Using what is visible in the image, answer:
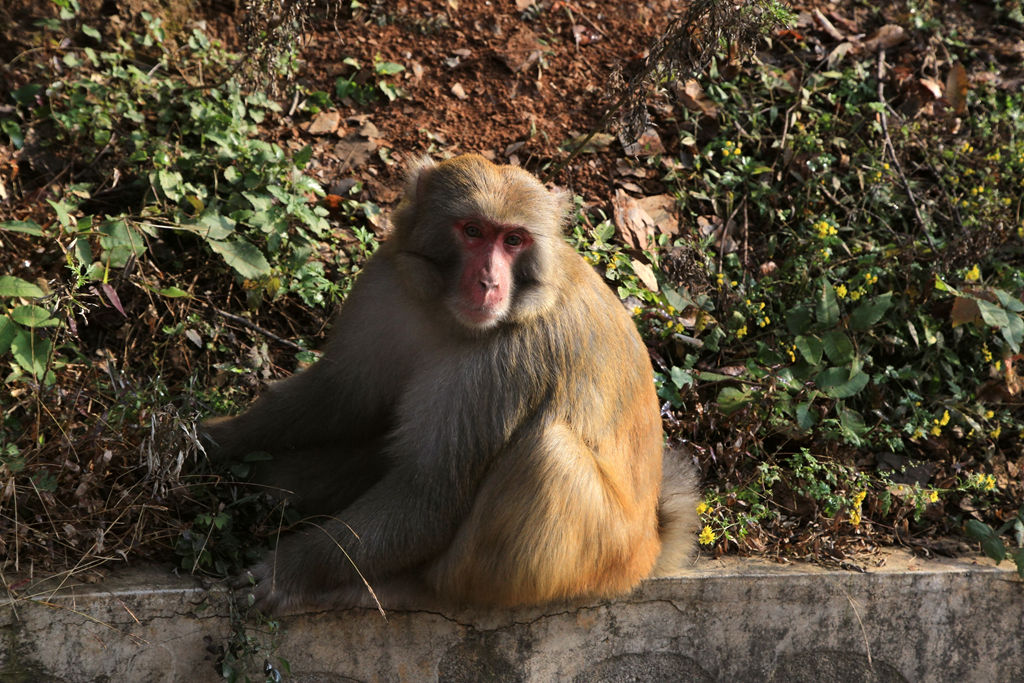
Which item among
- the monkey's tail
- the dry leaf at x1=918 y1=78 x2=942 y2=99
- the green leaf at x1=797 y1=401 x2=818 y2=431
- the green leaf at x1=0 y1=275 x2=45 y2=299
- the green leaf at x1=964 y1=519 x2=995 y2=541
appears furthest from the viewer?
the dry leaf at x1=918 y1=78 x2=942 y2=99

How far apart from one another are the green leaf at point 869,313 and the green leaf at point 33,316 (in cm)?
348

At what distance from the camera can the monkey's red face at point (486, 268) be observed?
10.8 ft

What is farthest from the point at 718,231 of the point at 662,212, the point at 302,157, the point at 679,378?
the point at 302,157

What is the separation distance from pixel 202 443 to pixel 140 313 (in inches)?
44.4

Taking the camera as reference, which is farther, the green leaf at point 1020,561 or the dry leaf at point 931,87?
the dry leaf at point 931,87

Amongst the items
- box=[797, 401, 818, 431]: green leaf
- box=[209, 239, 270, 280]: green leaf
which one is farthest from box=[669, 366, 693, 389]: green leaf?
box=[209, 239, 270, 280]: green leaf

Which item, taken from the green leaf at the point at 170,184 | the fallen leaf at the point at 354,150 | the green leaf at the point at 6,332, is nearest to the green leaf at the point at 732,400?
the fallen leaf at the point at 354,150

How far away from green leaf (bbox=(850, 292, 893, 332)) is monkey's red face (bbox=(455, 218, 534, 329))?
223 centimetres

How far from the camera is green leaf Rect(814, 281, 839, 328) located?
16.3ft

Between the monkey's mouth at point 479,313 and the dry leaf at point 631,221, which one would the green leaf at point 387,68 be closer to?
the dry leaf at point 631,221

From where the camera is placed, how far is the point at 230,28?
5.86m

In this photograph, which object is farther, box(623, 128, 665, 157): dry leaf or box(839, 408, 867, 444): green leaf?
box(623, 128, 665, 157): dry leaf

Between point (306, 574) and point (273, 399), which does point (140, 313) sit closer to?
point (273, 399)

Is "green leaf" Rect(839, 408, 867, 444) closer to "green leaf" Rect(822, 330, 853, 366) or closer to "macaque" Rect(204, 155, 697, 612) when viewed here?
"green leaf" Rect(822, 330, 853, 366)
